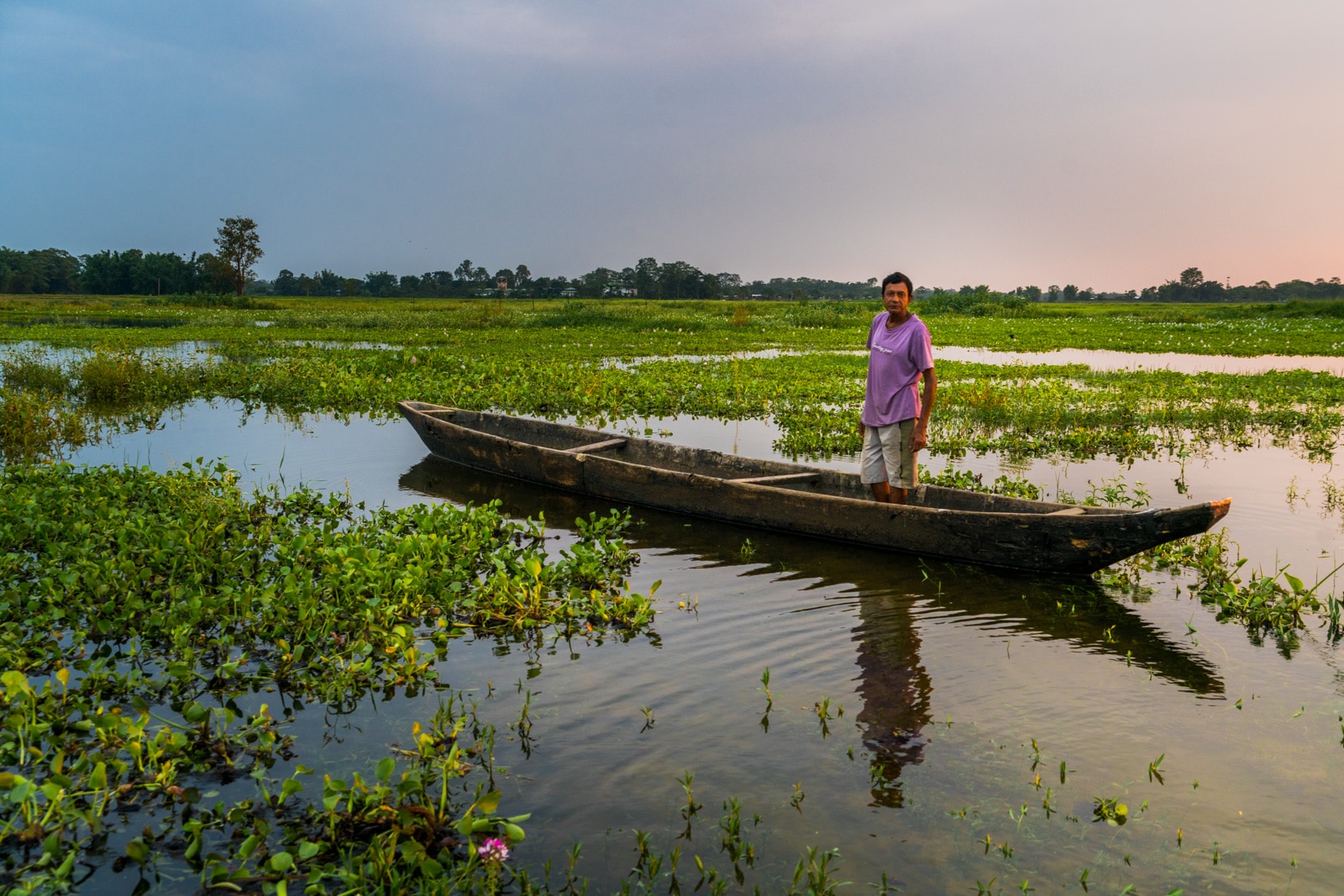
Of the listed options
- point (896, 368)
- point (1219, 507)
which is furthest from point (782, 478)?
point (1219, 507)

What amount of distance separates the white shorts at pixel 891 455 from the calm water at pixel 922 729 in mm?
588

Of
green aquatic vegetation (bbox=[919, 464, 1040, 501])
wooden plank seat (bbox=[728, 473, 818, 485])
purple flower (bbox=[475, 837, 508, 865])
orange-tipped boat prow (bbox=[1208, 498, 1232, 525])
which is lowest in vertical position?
purple flower (bbox=[475, 837, 508, 865])

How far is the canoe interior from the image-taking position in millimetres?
6902

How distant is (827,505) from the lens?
6.95 metres

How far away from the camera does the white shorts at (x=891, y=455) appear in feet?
22.0

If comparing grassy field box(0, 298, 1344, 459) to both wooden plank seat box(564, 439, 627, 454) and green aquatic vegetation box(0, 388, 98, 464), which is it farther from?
wooden plank seat box(564, 439, 627, 454)

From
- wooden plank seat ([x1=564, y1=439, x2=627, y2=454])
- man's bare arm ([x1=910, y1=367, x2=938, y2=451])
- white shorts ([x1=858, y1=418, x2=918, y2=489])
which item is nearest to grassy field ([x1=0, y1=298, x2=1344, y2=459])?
wooden plank seat ([x1=564, y1=439, x2=627, y2=454])

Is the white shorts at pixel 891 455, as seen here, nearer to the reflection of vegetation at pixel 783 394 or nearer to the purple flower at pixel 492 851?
the reflection of vegetation at pixel 783 394

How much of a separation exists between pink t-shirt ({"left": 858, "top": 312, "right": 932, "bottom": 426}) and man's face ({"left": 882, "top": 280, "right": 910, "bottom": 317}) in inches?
3.1

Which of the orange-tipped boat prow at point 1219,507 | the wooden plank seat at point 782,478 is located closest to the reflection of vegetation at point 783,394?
the wooden plank seat at point 782,478

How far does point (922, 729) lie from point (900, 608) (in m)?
1.68

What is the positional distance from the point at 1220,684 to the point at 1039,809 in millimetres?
1880

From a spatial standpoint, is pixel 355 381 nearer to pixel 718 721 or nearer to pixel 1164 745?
pixel 718 721

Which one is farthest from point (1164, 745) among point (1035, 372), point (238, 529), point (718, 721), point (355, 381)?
point (1035, 372)
